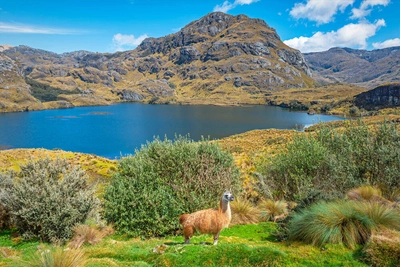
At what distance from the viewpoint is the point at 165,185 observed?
1580 centimetres

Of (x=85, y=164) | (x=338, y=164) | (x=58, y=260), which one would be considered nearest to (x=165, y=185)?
(x=58, y=260)

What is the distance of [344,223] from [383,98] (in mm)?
215091

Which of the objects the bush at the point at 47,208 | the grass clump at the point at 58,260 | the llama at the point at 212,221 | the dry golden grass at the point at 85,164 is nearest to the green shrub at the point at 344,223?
the llama at the point at 212,221

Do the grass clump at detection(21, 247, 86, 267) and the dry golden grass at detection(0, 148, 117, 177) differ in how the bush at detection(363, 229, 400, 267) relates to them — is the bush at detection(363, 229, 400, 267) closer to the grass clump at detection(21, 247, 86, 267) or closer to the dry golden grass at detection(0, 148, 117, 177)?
the grass clump at detection(21, 247, 86, 267)

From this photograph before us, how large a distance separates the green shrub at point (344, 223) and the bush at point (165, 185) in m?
6.72

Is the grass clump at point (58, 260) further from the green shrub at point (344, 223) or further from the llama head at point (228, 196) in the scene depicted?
the green shrub at point (344, 223)

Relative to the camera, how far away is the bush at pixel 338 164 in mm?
15992

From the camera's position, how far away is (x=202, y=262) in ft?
26.1

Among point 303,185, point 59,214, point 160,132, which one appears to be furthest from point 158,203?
point 160,132

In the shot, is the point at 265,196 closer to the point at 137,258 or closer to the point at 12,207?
the point at 137,258

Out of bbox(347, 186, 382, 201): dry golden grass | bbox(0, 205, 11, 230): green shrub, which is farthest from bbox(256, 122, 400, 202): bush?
bbox(0, 205, 11, 230): green shrub

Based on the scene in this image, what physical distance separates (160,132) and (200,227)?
101018mm

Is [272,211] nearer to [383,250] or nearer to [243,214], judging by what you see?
[243,214]

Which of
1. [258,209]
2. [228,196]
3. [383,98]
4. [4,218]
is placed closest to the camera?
[228,196]
